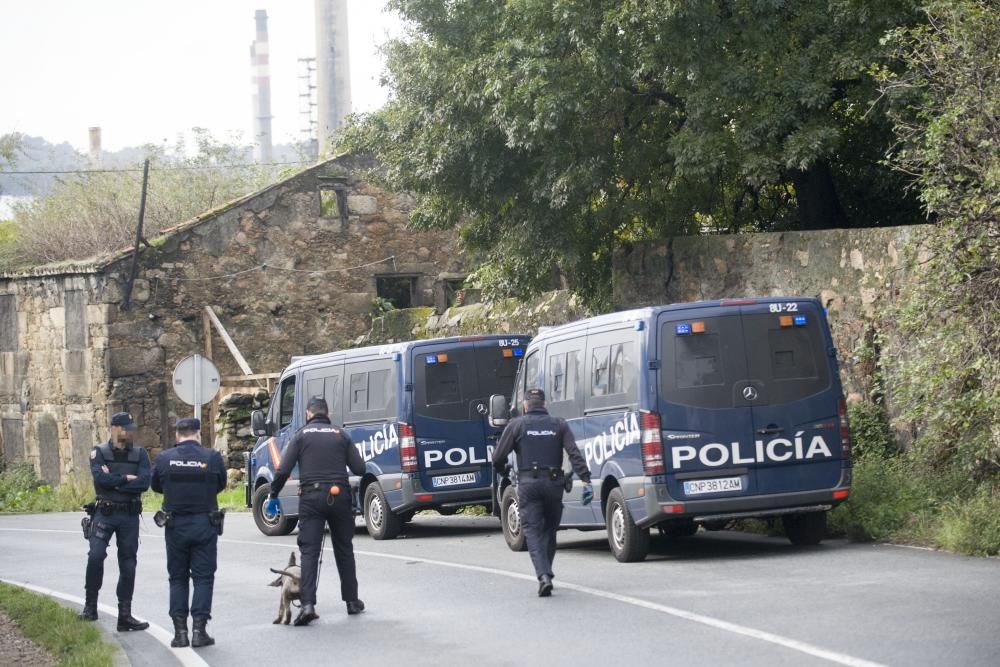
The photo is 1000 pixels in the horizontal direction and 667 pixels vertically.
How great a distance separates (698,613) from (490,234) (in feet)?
44.0

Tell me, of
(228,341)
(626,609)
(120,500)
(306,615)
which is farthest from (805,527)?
(228,341)

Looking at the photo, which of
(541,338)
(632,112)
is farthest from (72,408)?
(541,338)

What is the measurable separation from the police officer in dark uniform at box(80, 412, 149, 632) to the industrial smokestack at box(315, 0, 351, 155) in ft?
272

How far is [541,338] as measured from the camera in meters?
16.6

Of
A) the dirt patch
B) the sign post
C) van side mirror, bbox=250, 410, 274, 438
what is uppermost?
the sign post

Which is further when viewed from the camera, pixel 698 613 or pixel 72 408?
pixel 72 408

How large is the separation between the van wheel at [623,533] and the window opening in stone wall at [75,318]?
73.8ft

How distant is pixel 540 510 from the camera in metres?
12.6

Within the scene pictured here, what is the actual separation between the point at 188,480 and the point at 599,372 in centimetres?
497

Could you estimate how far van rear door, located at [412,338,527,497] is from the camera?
1844cm

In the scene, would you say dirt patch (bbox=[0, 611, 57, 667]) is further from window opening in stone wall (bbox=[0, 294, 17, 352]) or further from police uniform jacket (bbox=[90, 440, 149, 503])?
window opening in stone wall (bbox=[0, 294, 17, 352])

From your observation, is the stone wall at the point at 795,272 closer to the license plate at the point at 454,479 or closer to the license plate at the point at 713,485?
the license plate at the point at 713,485

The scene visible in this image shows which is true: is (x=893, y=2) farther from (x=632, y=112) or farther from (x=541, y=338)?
(x=541, y=338)

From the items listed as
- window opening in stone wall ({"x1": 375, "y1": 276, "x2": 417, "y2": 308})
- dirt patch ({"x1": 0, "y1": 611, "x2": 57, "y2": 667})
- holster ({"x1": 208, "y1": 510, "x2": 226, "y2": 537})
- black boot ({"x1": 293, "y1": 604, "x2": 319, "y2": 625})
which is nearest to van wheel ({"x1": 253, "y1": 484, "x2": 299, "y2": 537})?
dirt patch ({"x1": 0, "y1": 611, "x2": 57, "y2": 667})
